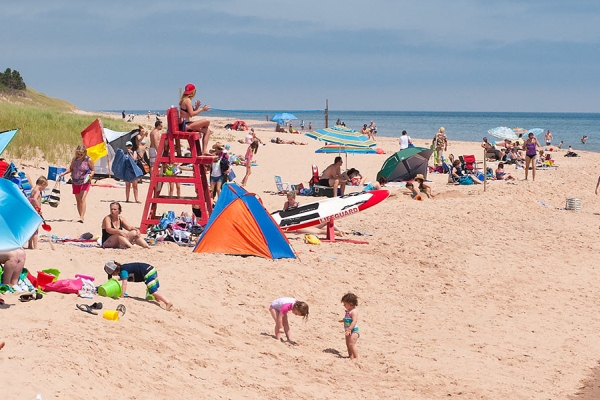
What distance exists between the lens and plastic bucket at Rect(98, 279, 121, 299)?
8.78 meters

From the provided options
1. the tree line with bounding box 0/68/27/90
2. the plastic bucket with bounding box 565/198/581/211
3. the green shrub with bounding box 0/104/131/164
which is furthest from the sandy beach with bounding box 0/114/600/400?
the tree line with bounding box 0/68/27/90

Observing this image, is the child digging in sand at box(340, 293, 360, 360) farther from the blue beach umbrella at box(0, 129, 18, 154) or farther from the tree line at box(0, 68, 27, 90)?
the tree line at box(0, 68, 27, 90)

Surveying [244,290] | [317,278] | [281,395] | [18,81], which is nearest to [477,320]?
[317,278]

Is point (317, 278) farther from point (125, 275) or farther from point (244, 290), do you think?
point (125, 275)

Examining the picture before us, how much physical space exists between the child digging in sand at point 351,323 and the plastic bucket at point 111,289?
2492 mm

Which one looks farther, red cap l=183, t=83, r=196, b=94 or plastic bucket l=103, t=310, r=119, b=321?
red cap l=183, t=83, r=196, b=94

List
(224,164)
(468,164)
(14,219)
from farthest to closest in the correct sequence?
(468,164), (224,164), (14,219)

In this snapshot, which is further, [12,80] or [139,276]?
[12,80]

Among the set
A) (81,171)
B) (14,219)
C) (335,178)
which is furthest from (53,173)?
(14,219)

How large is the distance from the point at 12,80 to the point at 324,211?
70169 millimetres

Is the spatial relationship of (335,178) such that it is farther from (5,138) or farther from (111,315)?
(111,315)

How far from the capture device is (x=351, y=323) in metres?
8.80

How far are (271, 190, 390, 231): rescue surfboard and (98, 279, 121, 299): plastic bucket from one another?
18.8 feet

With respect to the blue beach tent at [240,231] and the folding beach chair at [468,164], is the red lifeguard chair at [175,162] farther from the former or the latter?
the folding beach chair at [468,164]
